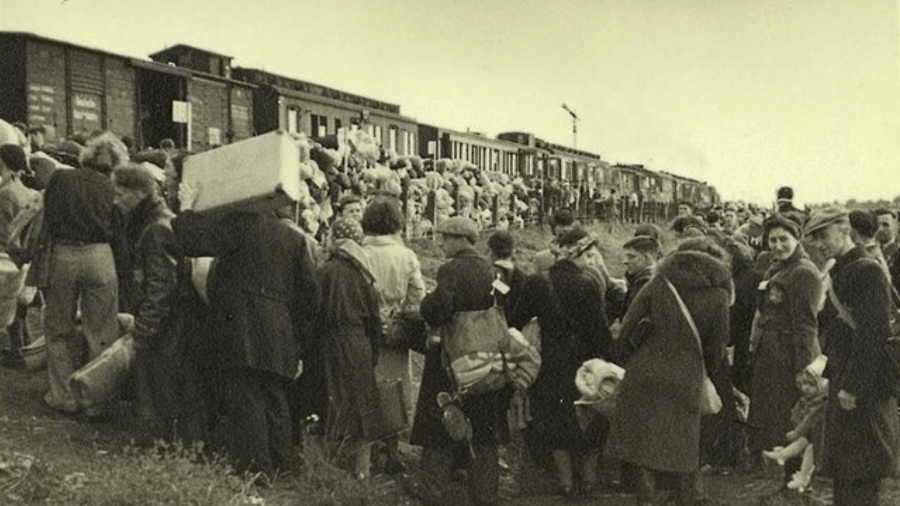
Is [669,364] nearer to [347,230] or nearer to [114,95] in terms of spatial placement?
[347,230]

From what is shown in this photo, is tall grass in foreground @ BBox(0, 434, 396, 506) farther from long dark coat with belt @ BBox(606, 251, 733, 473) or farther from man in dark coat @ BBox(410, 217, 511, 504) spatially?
long dark coat with belt @ BBox(606, 251, 733, 473)

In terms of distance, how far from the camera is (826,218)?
5.69 metres

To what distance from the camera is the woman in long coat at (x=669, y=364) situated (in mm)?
5633

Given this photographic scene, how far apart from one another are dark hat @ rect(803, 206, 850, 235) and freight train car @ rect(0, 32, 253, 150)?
16898 mm

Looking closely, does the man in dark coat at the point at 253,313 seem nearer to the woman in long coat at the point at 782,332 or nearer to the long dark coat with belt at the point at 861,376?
the long dark coat with belt at the point at 861,376

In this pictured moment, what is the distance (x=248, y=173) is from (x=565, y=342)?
2390 millimetres

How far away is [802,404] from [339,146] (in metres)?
11.4

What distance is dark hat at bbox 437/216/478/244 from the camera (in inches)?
245

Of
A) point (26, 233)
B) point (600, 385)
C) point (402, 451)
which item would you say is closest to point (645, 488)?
point (600, 385)

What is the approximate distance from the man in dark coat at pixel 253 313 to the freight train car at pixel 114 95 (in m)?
15.1

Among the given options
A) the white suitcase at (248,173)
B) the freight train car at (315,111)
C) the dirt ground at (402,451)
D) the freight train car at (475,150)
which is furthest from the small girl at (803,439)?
the freight train car at (475,150)

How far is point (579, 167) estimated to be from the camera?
55719mm

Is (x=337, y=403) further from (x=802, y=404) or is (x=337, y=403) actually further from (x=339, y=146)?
(x=339, y=146)

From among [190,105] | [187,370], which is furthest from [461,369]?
[190,105]
